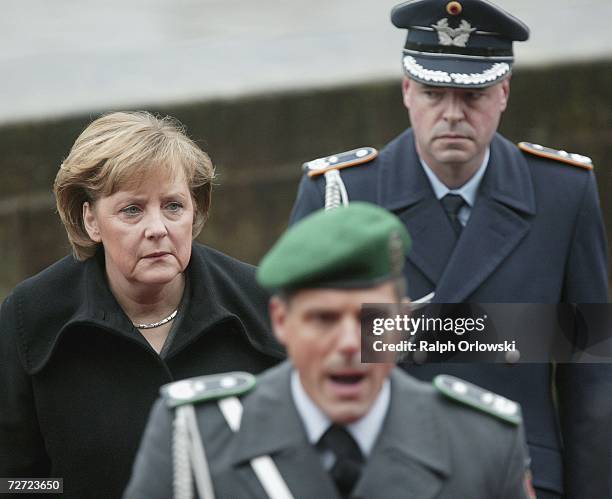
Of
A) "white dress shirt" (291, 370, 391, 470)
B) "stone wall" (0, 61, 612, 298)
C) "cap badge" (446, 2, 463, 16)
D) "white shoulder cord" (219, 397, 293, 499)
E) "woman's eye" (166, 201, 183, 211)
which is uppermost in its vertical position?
"cap badge" (446, 2, 463, 16)

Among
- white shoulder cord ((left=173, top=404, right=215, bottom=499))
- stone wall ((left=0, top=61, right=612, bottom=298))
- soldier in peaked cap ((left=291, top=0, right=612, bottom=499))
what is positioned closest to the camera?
white shoulder cord ((left=173, top=404, right=215, bottom=499))

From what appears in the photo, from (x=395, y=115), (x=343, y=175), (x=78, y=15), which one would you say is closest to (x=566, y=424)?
(x=343, y=175)

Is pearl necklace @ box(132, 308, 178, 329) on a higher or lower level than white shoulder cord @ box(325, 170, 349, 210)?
lower

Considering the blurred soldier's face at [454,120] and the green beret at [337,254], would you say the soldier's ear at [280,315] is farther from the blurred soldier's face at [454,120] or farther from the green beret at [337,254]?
the blurred soldier's face at [454,120]

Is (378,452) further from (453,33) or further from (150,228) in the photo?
(453,33)

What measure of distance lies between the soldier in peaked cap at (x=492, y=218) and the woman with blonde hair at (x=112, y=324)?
0.37m

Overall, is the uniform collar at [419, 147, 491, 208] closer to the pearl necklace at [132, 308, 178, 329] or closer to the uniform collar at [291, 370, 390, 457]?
the pearl necklace at [132, 308, 178, 329]

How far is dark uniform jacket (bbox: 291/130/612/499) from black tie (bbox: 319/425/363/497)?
1.19 meters

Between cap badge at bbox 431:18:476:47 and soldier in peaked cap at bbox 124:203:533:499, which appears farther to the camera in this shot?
cap badge at bbox 431:18:476:47

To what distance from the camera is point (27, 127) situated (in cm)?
688

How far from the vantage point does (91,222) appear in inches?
165

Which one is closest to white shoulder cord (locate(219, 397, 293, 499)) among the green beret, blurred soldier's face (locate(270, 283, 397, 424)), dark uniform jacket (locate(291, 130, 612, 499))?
blurred soldier's face (locate(270, 283, 397, 424))

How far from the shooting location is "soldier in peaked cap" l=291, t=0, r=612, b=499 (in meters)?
3.94

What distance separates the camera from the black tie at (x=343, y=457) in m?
2.83
